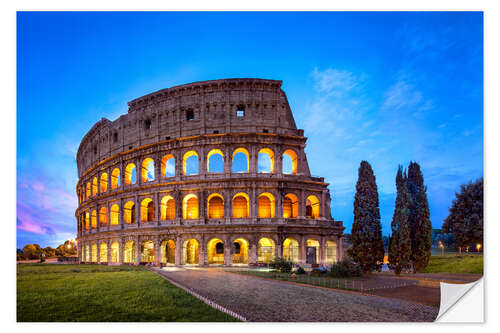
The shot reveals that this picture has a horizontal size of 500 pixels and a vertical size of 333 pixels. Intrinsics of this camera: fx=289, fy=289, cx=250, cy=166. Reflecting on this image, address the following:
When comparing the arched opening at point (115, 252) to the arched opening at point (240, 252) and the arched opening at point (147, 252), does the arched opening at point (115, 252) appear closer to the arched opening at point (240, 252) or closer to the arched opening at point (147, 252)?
the arched opening at point (147, 252)

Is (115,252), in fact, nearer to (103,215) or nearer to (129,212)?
(129,212)

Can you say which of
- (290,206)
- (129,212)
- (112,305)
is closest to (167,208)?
(129,212)

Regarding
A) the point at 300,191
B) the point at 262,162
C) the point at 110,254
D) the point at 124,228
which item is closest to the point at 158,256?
the point at 124,228

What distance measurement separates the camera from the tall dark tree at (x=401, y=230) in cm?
2038

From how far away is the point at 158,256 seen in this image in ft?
102

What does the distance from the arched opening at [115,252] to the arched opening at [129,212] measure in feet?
10.2

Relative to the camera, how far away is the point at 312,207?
112ft

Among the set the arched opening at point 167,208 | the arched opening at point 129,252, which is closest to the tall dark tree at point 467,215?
the arched opening at point 167,208

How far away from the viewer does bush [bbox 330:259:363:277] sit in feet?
67.0

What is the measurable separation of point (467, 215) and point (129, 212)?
33719mm

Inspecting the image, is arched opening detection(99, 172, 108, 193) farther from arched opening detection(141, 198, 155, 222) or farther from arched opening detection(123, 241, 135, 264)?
arched opening detection(123, 241, 135, 264)
